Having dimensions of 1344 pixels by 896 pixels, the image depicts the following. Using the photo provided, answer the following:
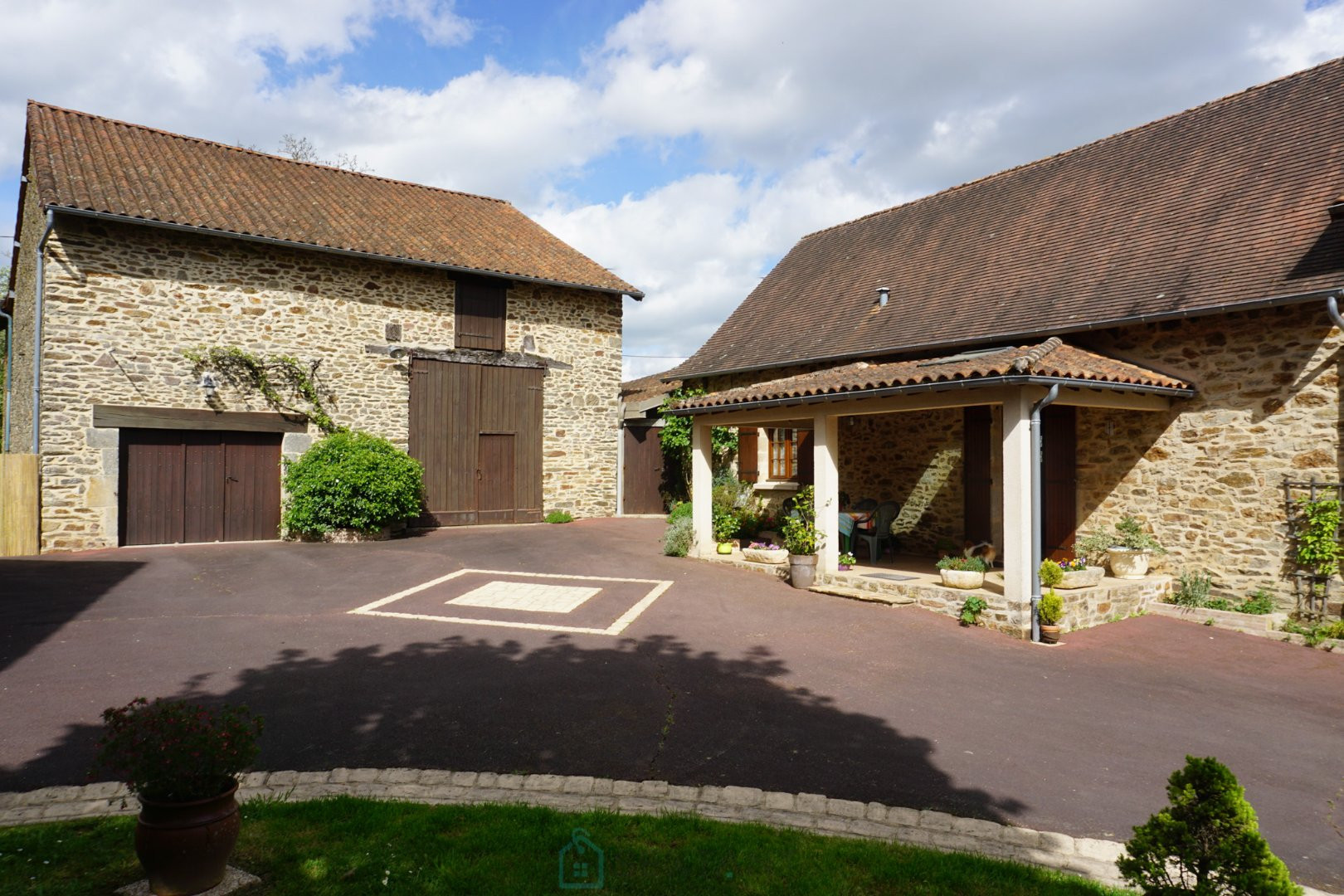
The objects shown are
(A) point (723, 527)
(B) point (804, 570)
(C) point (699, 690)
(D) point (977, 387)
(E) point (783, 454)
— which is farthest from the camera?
(E) point (783, 454)

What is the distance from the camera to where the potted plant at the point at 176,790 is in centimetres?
280

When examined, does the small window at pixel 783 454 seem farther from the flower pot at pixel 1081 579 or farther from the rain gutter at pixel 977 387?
the flower pot at pixel 1081 579

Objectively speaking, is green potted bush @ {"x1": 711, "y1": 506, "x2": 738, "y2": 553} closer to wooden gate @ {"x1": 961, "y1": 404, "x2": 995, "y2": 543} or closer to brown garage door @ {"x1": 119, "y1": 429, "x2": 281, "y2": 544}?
wooden gate @ {"x1": 961, "y1": 404, "x2": 995, "y2": 543}

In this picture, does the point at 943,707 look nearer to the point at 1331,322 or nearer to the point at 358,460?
the point at 1331,322

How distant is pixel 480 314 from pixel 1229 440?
41.2 feet

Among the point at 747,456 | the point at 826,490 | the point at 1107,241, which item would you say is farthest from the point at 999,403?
the point at 747,456

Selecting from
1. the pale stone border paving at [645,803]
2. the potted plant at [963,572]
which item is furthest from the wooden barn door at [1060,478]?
the pale stone border paving at [645,803]

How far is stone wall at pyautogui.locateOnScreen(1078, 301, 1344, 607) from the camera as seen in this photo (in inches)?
304

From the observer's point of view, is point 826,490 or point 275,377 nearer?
point 826,490

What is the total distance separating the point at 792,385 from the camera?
9844 mm

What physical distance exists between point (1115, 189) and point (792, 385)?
233 inches

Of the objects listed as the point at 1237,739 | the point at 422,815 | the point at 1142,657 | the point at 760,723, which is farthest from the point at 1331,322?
the point at 422,815

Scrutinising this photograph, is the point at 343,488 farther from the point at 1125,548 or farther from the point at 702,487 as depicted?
the point at 1125,548

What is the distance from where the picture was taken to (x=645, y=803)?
383 cm
